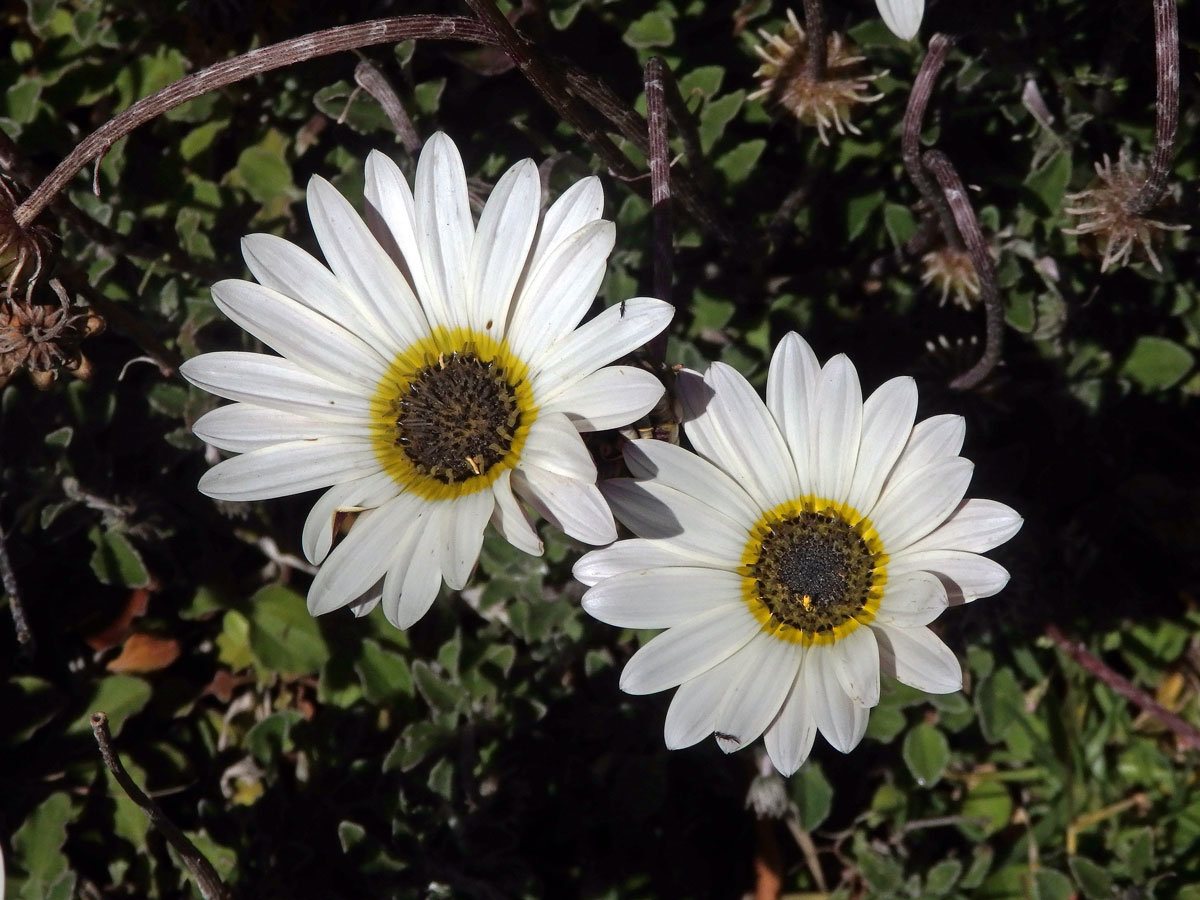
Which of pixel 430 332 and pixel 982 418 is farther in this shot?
pixel 982 418

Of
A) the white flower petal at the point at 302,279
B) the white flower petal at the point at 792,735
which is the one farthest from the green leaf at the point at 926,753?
the white flower petal at the point at 302,279

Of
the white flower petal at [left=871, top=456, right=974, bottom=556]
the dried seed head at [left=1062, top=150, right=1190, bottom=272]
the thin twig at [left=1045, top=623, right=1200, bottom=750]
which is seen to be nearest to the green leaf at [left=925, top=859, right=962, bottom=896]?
the thin twig at [left=1045, top=623, right=1200, bottom=750]

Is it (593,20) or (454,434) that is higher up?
(593,20)

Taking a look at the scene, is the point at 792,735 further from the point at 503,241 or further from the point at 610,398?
the point at 503,241

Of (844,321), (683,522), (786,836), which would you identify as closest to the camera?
(683,522)

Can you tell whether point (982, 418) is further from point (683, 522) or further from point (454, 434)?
point (454, 434)

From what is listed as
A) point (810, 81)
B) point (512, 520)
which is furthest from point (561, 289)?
point (810, 81)

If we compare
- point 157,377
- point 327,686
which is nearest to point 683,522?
point 327,686
